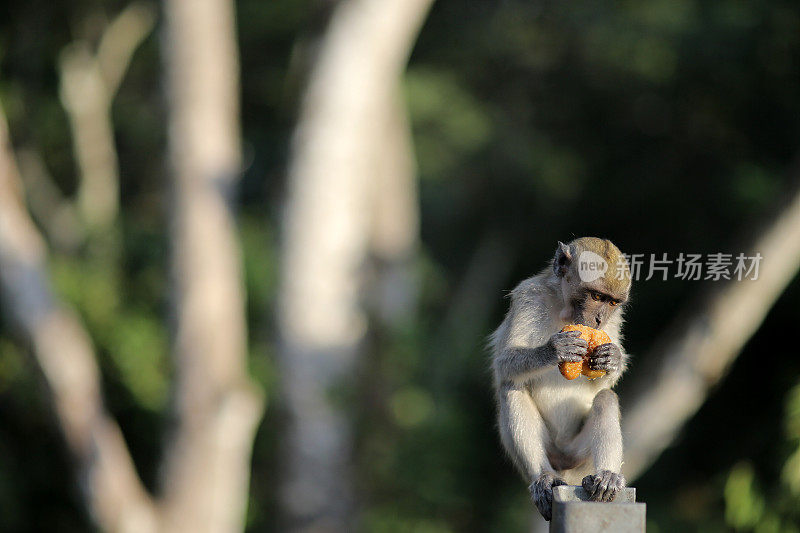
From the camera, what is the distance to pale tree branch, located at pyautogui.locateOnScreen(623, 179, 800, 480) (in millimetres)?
6535

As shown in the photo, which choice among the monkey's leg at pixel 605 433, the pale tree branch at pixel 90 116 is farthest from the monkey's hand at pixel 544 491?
the pale tree branch at pixel 90 116

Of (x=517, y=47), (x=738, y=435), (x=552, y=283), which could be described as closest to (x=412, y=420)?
(x=738, y=435)

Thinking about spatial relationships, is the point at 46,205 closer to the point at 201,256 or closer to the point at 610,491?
the point at 201,256

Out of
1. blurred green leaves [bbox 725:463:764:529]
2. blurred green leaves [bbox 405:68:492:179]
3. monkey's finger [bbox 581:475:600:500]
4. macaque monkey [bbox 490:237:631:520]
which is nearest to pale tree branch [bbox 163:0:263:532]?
blurred green leaves [bbox 725:463:764:529]

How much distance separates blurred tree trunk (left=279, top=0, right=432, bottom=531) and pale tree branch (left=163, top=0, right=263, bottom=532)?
20.4 inches

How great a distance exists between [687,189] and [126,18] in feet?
32.9

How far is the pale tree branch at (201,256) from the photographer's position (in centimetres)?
843

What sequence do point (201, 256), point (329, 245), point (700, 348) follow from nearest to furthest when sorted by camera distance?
point (700, 348) < point (201, 256) < point (329, 245)

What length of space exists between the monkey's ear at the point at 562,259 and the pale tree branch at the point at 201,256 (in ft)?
20.9

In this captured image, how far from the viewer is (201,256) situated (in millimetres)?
8438

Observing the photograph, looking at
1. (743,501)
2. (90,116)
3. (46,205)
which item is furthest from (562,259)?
(90,116)

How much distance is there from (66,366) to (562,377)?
6.32 m

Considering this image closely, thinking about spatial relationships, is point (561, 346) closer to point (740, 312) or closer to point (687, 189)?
point (740, 312)

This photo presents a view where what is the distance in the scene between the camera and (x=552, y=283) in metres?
2.55
